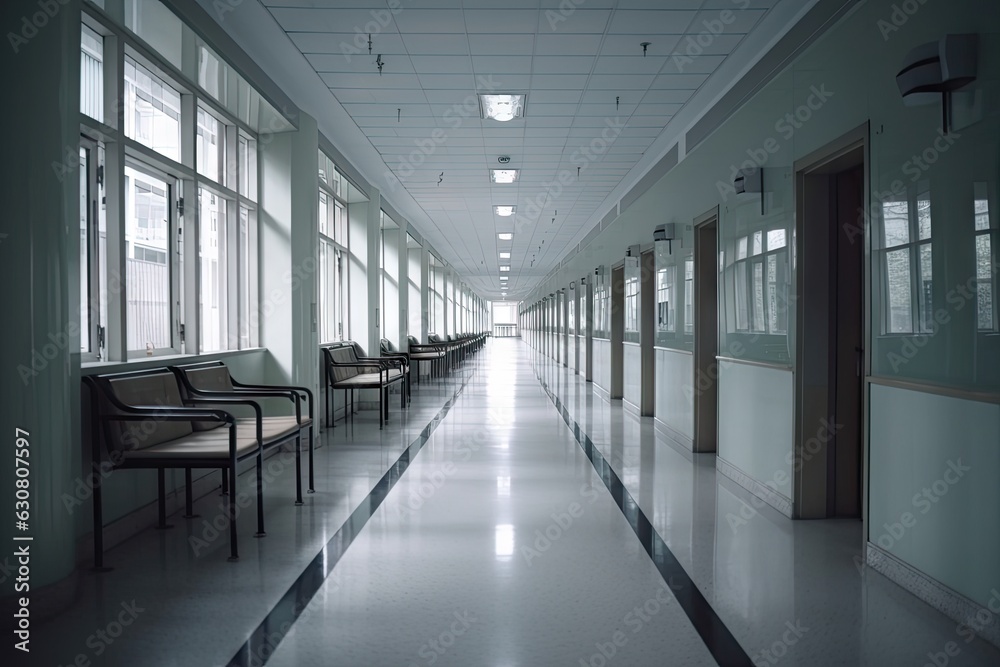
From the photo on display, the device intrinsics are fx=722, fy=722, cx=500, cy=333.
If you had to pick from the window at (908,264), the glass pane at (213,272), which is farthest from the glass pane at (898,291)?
the glass pane at (213,272)

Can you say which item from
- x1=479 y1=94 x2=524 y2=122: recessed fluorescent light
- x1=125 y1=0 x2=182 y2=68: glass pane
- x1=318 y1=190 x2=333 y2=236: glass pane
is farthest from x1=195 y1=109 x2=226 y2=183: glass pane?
x1=318 y1=190 x2=333 y2=236: glass pane

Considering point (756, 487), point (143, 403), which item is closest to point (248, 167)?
point (143, 403)

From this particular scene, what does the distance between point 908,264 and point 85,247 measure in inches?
154

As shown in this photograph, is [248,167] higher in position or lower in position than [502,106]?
lower

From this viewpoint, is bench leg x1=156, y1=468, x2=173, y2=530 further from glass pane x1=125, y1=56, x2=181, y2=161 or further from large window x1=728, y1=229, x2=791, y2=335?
large window x1=728, y1=229, x2=791, y2=335

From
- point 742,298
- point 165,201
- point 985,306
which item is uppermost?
point 165,201

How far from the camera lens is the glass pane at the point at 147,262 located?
14.0 feet

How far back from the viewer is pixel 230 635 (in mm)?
2465

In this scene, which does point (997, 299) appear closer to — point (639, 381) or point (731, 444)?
point (731, 444)

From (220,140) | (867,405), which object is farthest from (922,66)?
(220,140)

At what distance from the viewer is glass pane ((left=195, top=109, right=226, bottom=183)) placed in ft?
17.8

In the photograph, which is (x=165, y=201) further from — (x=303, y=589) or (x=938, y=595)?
(x=938, y=595)

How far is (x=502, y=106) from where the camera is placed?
21.0ft

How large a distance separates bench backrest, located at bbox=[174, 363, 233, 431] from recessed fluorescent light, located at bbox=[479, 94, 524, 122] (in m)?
3.17
